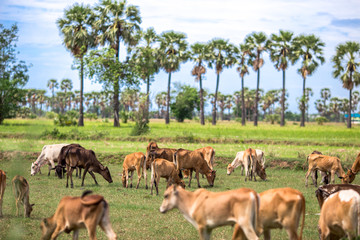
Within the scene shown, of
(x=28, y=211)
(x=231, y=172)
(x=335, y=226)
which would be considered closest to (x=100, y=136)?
(x=231, y=172)

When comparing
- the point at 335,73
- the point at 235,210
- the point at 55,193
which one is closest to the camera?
the point at 235,210

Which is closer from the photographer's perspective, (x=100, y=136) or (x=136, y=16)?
(x=100, y=136)

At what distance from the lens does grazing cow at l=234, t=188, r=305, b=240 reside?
20.3ft

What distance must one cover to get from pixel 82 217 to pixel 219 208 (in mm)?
2062

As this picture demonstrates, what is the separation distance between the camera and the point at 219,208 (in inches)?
231

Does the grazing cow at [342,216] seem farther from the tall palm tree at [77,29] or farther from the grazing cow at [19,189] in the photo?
the tall palm tree at [77,29]

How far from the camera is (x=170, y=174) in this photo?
45.0ft

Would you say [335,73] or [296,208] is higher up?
[335,73]

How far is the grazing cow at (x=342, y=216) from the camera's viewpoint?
6.12 m

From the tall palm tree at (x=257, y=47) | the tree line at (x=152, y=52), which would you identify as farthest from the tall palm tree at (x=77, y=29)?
the tall palm tree at (x=257, y=47)

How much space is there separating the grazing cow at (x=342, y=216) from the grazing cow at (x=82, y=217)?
359 centimetres

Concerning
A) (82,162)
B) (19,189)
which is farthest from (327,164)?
(19,189)

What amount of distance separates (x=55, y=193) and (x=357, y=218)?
31.6 feet

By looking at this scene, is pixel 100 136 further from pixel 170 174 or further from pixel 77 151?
pixel 170 174
